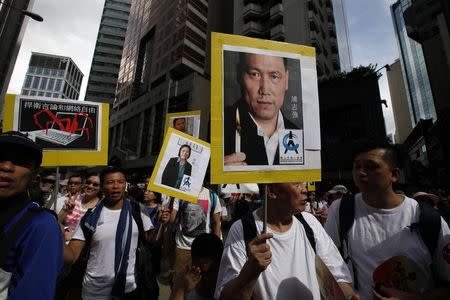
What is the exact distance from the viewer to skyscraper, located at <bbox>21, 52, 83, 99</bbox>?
133500 mm

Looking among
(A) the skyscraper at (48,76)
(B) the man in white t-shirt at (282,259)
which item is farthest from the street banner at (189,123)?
(A) the skyscraper at (48,76)

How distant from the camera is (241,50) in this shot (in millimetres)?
1816

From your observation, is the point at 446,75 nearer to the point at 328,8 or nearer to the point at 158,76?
the point at 328,8

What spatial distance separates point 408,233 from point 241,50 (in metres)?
1.69

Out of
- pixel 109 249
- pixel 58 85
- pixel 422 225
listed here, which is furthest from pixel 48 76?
pixel 422 225

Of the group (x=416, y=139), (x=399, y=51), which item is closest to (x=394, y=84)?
(x=399, y=51)

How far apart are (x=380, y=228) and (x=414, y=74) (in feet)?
384

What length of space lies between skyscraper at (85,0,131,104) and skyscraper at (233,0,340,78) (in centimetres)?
6708

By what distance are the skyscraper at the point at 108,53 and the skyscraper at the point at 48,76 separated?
177 ft

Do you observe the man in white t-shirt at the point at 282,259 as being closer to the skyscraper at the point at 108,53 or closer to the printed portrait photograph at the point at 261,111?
the printed portrait photograph at the point at 261,111

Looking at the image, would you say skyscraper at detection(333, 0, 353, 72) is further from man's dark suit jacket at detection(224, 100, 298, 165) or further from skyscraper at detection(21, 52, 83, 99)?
skyscraper at detection(21, 52, 83, 99)

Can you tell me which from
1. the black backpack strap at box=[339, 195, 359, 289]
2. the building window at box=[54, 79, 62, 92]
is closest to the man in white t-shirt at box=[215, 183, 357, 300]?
the black backpack strap at box=[339, 195, 359, 289]

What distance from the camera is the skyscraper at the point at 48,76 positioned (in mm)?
133500

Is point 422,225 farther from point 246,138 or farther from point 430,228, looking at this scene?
point 246,138
